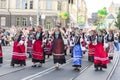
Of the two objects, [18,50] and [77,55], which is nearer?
[77,55]

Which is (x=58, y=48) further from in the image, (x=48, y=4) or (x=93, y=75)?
(x=48, y=4)

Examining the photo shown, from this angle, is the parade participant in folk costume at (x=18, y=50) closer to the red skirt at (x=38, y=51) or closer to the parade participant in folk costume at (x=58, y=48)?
the red skirt at (x=38, y=51)

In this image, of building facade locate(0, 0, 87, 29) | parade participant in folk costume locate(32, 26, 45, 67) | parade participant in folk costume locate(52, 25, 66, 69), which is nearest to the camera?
parade participant in folk costume locate(52, 25, 66, 69)

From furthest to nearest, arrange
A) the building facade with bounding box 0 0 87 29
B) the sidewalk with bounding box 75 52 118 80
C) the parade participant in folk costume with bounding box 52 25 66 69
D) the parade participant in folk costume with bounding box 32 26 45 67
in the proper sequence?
the building facade with bounding box 0 0 87 29 < the parade participant in folk costume with bounding box 32 26 45 67 < the parade participant in folk costume with bounding box 52 25 66 69 < the sidewalk with bounding box 75 52 118 80

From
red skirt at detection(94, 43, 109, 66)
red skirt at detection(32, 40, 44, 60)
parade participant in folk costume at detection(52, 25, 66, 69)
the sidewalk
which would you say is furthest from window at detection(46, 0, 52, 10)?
the sidewalk

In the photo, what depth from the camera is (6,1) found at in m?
82.8

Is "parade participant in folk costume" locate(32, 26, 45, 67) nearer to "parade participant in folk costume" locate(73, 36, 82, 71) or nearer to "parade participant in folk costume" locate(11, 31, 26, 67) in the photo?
"parade participant in folk costume" locate(11, 31, 26, 67)

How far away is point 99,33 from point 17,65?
159 inches

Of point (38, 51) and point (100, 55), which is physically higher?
point (38, 51)

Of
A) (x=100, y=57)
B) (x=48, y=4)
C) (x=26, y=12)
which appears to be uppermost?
(x=48, y=4)

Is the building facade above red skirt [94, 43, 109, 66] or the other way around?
above

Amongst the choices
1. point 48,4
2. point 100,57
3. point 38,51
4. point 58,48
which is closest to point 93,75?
point 100,57

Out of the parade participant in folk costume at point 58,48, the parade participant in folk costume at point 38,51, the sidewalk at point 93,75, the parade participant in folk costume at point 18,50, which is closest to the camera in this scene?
the sidewalk at point 93,75

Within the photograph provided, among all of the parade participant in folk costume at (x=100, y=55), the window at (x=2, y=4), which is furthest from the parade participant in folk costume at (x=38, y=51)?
the window at (x=2, y=4)
